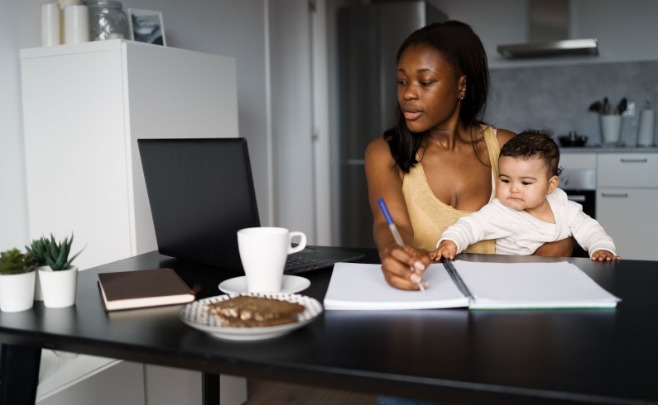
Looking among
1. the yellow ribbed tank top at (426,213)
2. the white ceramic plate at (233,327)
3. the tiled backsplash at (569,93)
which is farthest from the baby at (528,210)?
the tiled backsplash at (569,93)

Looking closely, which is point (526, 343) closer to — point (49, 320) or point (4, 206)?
point (49, 320)

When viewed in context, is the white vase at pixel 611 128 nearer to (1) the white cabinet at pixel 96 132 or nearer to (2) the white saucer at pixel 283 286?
(1) the white cabinet at pixel 96 132

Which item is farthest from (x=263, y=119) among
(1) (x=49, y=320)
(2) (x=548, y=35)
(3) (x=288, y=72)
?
A: (1) (x=49, y=320)

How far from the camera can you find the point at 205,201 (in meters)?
1.26

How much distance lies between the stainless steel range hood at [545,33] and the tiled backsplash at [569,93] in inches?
6.4

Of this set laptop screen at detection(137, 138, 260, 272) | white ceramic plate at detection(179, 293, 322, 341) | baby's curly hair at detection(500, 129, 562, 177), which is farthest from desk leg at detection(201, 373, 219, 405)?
A: baby's curly hair at detection(500, 129, 562, 177)

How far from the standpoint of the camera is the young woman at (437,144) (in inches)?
66.4

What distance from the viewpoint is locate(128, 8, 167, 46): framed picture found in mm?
2465

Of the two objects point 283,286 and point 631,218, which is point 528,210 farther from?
point 631,218

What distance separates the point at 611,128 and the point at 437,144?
124 inches

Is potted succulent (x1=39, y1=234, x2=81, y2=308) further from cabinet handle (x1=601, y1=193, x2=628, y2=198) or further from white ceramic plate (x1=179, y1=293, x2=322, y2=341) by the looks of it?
cabinet handle (x1=601, y1=193, x2=628, y2=198)

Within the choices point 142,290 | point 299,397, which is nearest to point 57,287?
point 142,290

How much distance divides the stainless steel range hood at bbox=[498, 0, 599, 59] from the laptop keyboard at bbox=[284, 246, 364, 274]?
3.41 m

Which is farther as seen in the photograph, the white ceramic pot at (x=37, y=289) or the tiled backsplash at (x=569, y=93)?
the tiled backsplash at (x=569, y=93)
